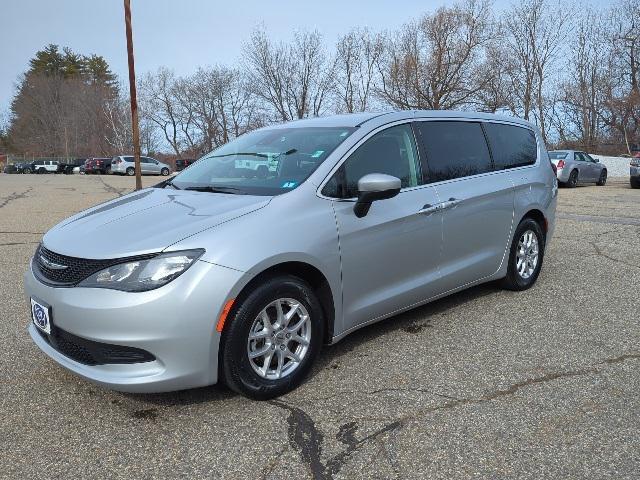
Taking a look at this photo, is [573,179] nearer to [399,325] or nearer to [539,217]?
[539,217]

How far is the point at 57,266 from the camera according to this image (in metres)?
2.93

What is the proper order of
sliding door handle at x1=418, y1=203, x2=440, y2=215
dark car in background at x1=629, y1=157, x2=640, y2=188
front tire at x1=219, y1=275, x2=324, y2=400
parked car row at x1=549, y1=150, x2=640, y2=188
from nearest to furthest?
front tire at x1=219, y1=275, x2=324, y2=400, sliding door handle at x1=418, y1=203, x2=440, y2=215, dark car in background at x1=629, y1=157, x2=640, y2=188, parked car row at x1=549, y1=150, x2=640, y2=188

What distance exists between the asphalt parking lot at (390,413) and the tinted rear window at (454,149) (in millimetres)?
1217

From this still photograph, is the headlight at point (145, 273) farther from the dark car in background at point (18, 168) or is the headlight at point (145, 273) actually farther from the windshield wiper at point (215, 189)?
the dark car in background at point (18, 168)

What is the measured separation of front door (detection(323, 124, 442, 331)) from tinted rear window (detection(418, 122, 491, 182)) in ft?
0.58

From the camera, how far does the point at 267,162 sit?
3.80 metres

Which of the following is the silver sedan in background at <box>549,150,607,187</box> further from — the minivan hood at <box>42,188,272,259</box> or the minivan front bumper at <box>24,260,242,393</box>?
the minivan front bumper at <box>24,260,242,393</box>

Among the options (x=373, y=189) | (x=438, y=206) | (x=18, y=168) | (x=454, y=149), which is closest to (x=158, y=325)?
(x=373, y=189)

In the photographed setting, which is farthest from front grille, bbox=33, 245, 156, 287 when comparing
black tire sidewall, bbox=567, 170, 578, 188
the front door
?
black tire sidewall, bbox=567, 170, 578, 188

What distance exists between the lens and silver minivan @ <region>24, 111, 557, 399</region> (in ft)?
8.89

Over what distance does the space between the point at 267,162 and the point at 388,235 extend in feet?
3.25

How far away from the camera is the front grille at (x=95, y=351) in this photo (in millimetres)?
2711

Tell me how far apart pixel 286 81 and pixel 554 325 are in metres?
50.3

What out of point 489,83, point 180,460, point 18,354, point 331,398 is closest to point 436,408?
point 331,398
